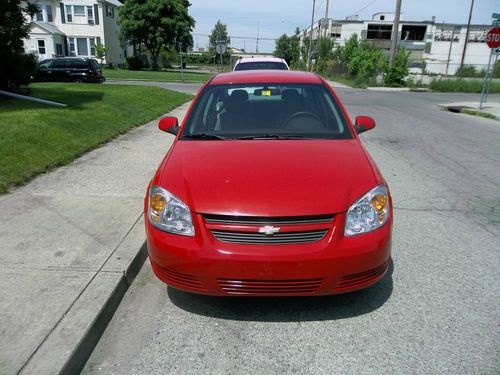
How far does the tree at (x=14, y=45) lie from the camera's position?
10875 mm

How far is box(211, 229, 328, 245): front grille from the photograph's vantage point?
2652mm

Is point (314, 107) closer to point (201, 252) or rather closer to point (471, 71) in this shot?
point (201, 252)

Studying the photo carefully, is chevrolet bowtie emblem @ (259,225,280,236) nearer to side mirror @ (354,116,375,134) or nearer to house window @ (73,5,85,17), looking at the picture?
side mirror @ (354,116,375,134)

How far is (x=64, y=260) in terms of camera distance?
3.48m

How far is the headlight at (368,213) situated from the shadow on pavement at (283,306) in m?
0.66

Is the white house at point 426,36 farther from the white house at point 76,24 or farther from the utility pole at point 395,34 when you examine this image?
the utility pole at point 395,34

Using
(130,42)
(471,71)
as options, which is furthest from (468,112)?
(130,42)

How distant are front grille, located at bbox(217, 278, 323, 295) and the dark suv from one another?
23.7 m

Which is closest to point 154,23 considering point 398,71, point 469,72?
point 398,71

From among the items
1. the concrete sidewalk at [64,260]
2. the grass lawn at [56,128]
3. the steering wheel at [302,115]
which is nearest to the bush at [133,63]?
the grass lawn at [56,128]

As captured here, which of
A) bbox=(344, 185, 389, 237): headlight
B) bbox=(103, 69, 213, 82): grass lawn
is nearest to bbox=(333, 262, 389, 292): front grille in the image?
bbox=(344, 185, 389, 237): headlight

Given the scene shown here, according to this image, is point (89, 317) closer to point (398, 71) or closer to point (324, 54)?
point (398, 71)

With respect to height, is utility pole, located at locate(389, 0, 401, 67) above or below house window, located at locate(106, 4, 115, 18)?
below

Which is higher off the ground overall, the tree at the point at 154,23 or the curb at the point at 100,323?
the tree at the point at 154,23
